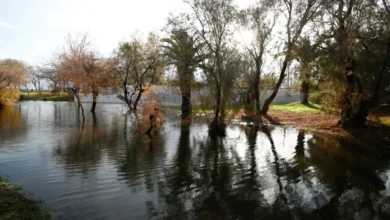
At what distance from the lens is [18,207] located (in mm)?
6965

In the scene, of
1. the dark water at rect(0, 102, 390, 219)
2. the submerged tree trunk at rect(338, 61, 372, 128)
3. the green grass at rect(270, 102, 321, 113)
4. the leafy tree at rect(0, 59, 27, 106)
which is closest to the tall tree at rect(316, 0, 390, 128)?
the submerged tree trunk at rect(338, 61, 372, 128)

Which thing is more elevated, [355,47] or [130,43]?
[130,43]

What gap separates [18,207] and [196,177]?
18.5 feet

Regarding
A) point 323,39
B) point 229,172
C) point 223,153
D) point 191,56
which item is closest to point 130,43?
point 191,56

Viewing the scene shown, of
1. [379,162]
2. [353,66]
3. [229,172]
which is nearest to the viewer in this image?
[229,172]

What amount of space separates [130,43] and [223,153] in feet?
115

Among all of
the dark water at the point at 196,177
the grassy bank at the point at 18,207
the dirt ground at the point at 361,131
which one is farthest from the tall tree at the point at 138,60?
the grassy bank at the point at 18,207

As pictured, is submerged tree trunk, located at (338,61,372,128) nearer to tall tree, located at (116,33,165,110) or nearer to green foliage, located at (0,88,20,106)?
tall tree, located at (116,33,165,110)

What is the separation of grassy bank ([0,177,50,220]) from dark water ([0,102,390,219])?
1.12 feet

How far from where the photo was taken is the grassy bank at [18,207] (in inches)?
256

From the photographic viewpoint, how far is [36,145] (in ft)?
50.9

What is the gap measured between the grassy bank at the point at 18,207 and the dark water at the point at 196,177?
34cm

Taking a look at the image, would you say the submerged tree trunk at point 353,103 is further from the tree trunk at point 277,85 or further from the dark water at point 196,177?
the tree trunk at point 277,85

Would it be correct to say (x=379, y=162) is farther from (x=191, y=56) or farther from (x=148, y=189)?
(x=191, y=56)
